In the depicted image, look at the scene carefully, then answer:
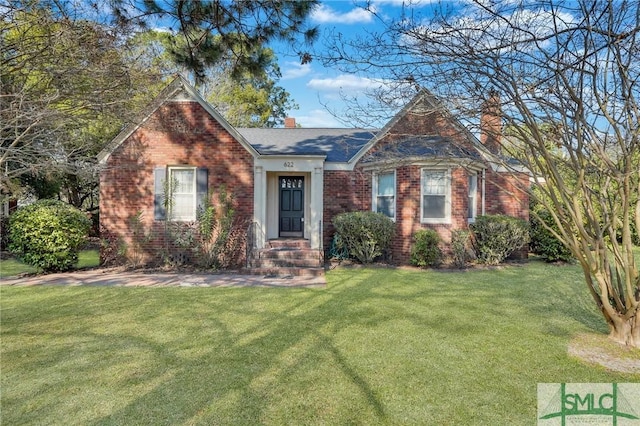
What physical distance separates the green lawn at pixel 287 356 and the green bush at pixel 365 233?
10.7ft

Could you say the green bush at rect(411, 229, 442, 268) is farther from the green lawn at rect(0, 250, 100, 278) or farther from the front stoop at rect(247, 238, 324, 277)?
the green lawn at rect(0, 250, 100, 278)

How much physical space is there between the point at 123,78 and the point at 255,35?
7.30ft

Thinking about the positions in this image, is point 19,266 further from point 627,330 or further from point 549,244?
point 549,244

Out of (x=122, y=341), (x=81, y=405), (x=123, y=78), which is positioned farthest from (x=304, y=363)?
(x=123, y=78)

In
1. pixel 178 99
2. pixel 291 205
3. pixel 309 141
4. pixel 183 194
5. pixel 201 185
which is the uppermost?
pixel 178 99

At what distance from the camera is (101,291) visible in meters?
7.48

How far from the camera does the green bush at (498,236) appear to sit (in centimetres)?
1066

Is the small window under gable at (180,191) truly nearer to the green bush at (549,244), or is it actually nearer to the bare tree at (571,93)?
the bare tree at (571,93)

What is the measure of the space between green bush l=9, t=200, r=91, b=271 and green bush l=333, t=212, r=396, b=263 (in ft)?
24.0

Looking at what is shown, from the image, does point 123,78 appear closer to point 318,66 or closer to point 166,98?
point 318,66

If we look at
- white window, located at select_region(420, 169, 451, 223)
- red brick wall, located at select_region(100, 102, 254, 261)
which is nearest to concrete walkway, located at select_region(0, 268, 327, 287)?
red brick wall, located at select_region(100, 102, 254, 261)

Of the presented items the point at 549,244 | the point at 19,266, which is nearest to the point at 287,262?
the point at 549,244

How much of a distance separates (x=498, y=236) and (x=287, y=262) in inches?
243

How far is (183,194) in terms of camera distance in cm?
1094
